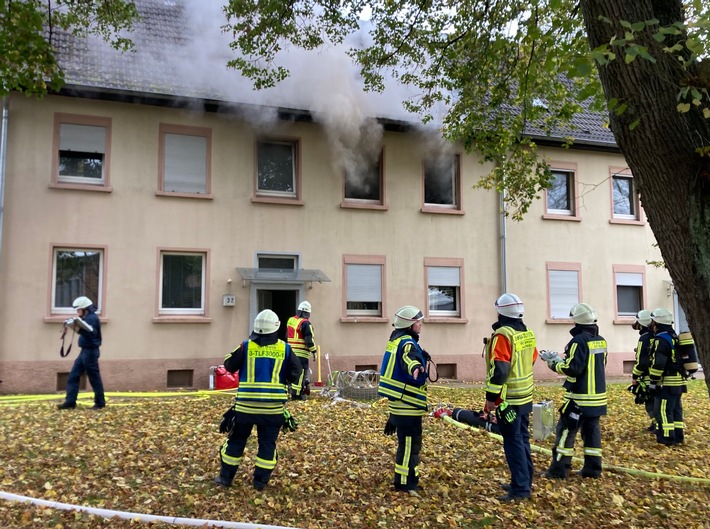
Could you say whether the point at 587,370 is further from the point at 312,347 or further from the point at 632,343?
the point at 632,343

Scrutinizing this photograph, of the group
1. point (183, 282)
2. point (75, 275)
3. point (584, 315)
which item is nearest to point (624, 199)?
point (183, 282)

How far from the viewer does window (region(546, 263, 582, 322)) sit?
676 inches

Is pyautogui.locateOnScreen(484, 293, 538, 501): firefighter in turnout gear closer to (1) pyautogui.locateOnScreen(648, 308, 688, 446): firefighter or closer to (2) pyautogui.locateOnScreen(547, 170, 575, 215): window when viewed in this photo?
(1) pyautogui.locateOnScreen(648, 308, 688, 446): firefighter

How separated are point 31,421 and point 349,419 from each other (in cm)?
465

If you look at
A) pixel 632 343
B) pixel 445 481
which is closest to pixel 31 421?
pixel 445 481

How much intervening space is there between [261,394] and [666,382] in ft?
18.3

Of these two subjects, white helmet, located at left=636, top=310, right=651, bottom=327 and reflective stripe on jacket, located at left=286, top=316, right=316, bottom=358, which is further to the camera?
reflective stripe on jacket, located at left=286, top=316, right=316, bottom=358

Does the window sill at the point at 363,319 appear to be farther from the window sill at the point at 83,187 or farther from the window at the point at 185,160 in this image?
the window sill at the point at 83,187

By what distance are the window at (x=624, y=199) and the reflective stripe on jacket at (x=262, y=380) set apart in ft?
50.4

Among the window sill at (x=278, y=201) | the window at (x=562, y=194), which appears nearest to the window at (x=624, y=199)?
the window at (x=562, y=194)

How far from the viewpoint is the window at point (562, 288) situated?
17172mm

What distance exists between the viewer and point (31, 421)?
867cm

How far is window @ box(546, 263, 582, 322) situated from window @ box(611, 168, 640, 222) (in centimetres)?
243

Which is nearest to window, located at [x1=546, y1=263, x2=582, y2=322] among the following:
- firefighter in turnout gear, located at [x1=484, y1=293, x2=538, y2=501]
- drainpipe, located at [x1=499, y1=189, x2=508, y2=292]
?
drainpipe, located at [x1=499, y1=189, x2=508, y2=292]
